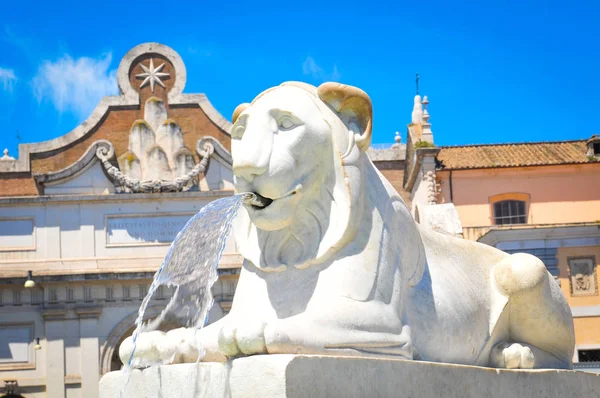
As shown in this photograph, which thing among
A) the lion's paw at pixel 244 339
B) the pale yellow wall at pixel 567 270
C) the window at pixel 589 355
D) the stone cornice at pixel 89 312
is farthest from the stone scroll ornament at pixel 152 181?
the lion's paw at pixel 244 339

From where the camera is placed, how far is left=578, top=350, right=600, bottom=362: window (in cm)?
2236

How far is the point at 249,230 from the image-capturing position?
4.72 m

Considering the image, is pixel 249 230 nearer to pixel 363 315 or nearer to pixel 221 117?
pixel 363 315

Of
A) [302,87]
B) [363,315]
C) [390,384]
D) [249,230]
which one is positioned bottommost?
[390,384]

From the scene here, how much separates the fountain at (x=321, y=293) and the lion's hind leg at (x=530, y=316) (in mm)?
122

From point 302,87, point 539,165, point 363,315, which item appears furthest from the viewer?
point 539,165

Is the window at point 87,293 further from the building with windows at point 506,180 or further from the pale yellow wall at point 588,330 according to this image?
the pale yellow wall at point 588,330

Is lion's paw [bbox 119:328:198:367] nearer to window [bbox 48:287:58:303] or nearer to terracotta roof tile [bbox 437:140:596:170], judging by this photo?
window [bbox 48:287:58:303]

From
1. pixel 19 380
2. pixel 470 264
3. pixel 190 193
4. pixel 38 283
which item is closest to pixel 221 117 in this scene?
pixel 190 193

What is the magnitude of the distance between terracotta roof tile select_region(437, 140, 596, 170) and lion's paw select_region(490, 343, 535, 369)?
863 inches

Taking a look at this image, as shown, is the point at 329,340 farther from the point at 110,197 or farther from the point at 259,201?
the point at 110,197

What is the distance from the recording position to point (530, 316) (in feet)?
17.2

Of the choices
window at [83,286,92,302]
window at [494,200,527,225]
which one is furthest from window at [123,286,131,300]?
window at [494,200,527,225]

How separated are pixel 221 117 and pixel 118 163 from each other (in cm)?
257
